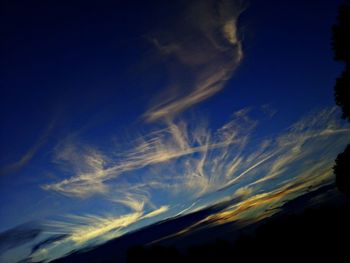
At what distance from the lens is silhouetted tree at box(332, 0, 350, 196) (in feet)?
81.7

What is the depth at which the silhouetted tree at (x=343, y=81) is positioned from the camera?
24891 millimetres

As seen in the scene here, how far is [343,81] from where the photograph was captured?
25.2 meters

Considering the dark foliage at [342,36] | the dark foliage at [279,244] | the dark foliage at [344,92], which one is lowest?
the dark foliage at [279,244]

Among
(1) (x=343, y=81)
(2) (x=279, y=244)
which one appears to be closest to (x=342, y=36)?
(1) (x=343, y=81)

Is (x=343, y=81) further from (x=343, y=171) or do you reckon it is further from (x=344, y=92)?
(x=343, y=171)

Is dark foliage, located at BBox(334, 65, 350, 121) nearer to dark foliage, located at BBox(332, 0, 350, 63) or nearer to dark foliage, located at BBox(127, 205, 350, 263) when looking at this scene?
dark foliage, located at BBox(332, 0, 350, 63)

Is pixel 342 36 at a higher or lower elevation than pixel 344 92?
higher

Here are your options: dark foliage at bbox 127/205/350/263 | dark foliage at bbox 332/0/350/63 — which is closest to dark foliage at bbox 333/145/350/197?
dark foliage at bbox 332/0/350/63

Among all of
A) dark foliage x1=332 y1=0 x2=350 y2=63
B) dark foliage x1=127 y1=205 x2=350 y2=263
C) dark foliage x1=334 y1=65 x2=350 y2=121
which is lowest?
dark foliage x1=127 y1=205 x2=350 y2=263

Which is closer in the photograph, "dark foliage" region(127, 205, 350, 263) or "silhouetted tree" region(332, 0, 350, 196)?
"silhouetted tree" region(332, 0, 350, 196)

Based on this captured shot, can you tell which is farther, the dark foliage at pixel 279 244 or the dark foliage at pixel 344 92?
the dark foliage at pixel 279 244

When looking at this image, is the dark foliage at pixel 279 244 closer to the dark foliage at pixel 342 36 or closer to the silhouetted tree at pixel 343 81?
the silhouetted tree at pixel 343 81

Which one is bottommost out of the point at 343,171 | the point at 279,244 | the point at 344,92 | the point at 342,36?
the point at 279,244

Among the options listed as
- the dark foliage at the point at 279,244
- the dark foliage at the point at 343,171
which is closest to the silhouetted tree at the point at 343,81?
the dark foliage at the point at 343,171
